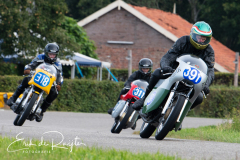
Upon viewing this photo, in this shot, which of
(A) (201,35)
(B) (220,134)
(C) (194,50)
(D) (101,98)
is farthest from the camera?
(D) (101,98)

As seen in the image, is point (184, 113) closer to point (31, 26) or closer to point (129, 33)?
point (31, 26)

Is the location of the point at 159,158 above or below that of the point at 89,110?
above

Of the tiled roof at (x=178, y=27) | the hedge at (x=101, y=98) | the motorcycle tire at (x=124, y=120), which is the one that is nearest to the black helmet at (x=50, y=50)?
the motorcycle tire at (x=124, y=120)

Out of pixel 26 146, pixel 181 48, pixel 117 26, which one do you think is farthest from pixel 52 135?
pixel 117 26

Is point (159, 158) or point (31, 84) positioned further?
point (31, 84)

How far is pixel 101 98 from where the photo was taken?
69.8 ft

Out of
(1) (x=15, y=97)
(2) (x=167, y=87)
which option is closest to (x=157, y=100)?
(2) (x=167, y=87)

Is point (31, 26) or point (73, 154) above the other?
point (73, 154)

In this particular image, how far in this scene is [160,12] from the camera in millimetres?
43062

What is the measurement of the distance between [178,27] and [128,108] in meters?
31.0

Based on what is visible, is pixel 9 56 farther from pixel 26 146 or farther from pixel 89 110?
pixel 26 146

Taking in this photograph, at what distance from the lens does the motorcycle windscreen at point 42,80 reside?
33.2 ft

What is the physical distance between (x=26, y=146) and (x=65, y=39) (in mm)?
18997

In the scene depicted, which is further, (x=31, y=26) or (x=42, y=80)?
(x=31, y=26)
